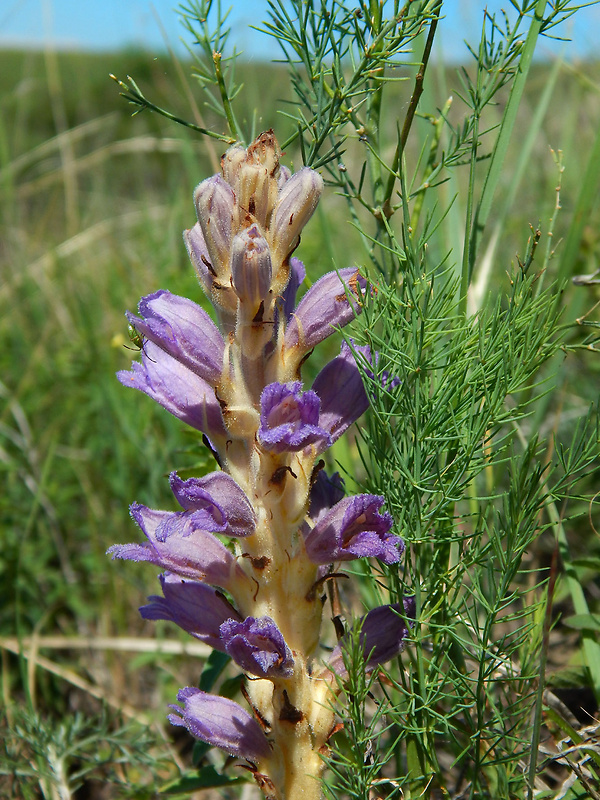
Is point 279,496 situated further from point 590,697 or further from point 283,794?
point 590,697

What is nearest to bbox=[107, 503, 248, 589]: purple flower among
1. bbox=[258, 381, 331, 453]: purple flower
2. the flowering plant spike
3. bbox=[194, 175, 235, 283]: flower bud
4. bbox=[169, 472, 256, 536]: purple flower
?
the flowering plant spike

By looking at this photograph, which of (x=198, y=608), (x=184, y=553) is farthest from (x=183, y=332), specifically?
(x=198, y=608)

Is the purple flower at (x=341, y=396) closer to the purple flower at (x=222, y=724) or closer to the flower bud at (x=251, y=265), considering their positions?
the flower bud at (x=251, y=265)

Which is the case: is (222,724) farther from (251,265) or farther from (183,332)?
(251,265)

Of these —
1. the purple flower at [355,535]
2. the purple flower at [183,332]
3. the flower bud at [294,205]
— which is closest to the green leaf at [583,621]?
the purple flower at [355,535]

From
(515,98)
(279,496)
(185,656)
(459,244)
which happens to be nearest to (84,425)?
(185,656)

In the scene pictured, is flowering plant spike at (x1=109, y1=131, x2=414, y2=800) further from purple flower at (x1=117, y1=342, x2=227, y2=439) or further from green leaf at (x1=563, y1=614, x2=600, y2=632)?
green leaf at (x1=563, y1=614, x2=600, y2=632)
